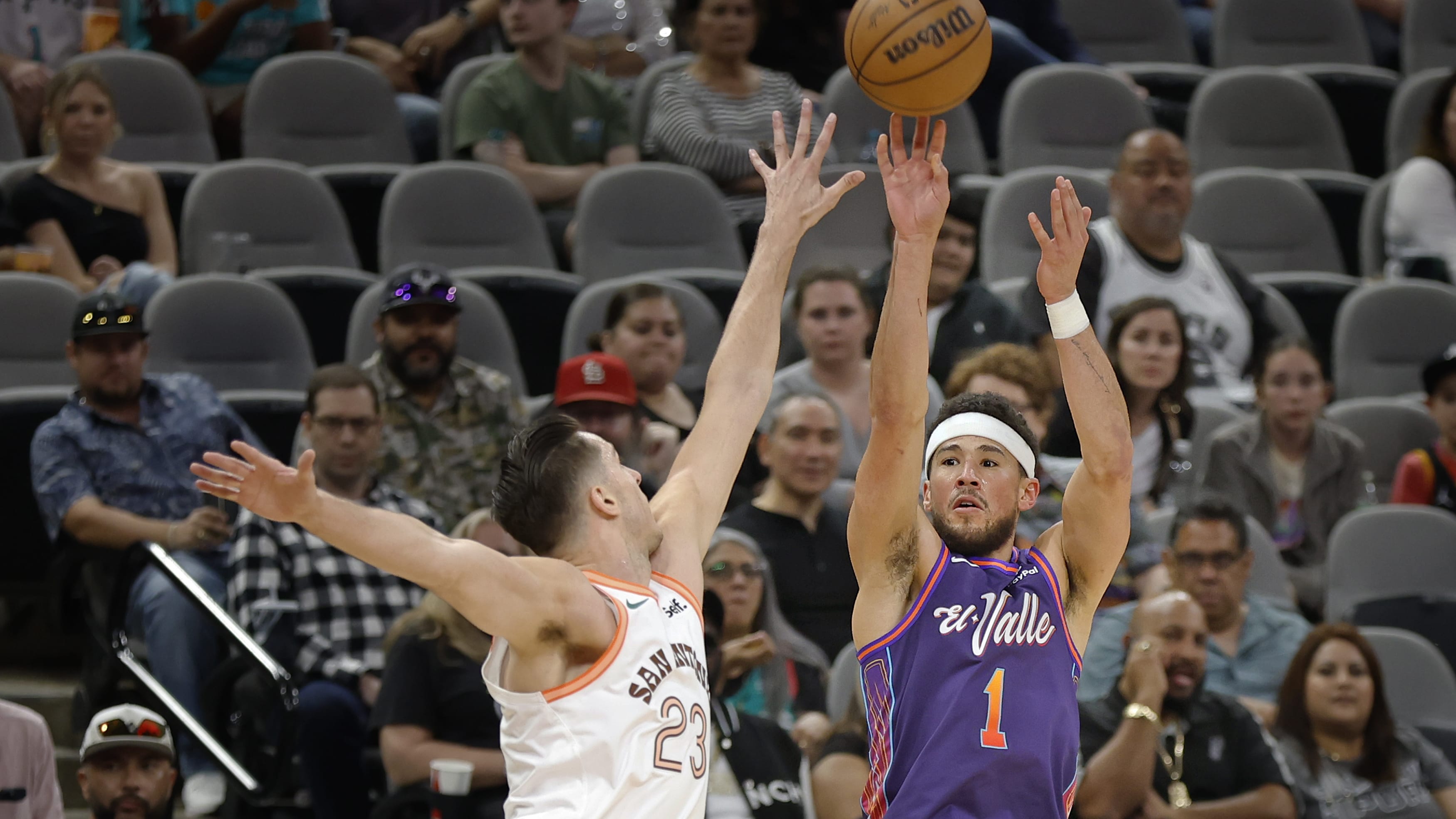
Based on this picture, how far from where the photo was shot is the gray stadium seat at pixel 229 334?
7.52 meters

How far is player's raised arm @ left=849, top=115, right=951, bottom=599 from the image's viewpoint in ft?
13.2

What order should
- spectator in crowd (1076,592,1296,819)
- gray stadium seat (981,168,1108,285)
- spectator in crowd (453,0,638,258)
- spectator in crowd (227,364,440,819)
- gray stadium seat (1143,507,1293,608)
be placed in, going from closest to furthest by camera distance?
spectator in crowd (1076,592,1296,819), spectator in crowd (227,364,440,819), gray stadium seat (1143,507,1293,608), gray stadium seat (981,168,1108,285), spectator in crowd (453,0,638,258)

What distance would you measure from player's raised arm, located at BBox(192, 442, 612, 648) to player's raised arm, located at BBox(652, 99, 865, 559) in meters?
0.53

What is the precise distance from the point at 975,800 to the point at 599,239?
5.24 metres

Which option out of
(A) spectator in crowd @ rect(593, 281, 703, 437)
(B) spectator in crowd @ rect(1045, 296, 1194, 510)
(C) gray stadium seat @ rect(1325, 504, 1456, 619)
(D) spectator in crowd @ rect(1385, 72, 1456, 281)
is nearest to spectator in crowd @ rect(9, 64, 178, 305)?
(A) spectator in crowd @ rect(593, 281, 703, 437)

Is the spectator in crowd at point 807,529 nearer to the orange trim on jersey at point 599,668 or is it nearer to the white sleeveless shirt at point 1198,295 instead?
the white sleeveless shirt at point 1198,295

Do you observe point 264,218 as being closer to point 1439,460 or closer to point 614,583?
point 614,583

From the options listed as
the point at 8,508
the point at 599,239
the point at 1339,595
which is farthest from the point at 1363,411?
the point at 8,508

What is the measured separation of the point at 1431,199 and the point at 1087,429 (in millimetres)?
5650

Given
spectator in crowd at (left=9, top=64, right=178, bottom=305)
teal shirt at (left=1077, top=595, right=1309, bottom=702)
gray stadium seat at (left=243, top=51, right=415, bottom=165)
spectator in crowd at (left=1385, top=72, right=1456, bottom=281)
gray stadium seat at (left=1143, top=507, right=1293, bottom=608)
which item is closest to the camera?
teal shirt at (left=1077, top=595, right=1309, bottom=702)

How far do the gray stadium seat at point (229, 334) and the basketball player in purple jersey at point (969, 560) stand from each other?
13.6 ft

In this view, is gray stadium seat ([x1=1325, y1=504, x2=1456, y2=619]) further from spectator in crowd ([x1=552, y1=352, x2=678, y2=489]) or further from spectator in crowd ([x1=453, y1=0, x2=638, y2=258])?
spectator in crowd ([x1=453, y1=0, x2=638, y2=258])

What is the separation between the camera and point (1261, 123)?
1023cm

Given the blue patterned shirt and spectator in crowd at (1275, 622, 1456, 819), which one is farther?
the blue patterned shirt
